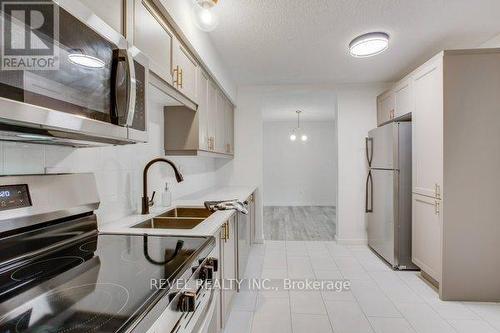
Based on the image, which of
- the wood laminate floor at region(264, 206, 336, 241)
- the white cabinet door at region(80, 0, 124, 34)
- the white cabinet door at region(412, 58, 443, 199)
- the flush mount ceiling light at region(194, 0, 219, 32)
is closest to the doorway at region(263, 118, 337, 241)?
the wood laminate floor at region(264, 206, 336, 241)

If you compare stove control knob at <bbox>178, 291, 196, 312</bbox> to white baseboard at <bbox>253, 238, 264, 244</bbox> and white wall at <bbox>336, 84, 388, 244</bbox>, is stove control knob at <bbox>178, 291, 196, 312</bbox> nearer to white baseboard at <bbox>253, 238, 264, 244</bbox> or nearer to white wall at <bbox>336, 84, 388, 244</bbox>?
white baseboard at <bbox>253, 238, 264, 244</bbox>

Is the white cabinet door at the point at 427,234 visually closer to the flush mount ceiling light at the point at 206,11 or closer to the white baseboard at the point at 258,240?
the white baseboard at the point at 258,240

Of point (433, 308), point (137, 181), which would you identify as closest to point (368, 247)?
point (433, 308)

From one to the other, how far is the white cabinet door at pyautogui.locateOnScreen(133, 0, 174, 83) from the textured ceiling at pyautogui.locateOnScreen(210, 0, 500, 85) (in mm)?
701

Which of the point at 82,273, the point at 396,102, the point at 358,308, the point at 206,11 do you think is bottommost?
the point at 358,308

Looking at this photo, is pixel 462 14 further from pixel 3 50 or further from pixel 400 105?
pixel 3 50

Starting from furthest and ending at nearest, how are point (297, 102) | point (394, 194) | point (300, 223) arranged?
1. point (300, 223)
2. point (297, 102)
3. point (394, 194)

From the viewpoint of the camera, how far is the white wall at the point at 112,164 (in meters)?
1.07

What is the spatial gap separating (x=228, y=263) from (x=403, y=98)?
2.69 metres

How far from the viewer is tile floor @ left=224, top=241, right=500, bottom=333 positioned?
1981mm

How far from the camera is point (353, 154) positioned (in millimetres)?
4039

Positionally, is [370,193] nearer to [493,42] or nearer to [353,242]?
[353,242]

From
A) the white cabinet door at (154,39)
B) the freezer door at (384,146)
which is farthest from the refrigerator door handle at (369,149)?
the white cabinet door at (154,39)

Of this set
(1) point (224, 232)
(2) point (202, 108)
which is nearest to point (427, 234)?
(1) point (224, 232)
